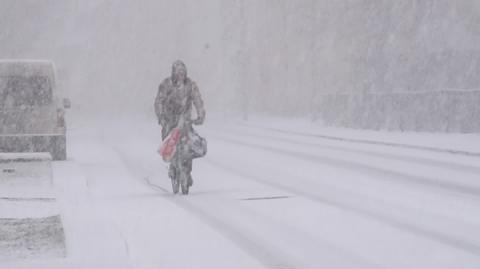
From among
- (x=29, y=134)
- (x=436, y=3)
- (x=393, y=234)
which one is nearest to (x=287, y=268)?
(x=393, y=234)

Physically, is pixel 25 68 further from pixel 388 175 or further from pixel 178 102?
pixel 388 175

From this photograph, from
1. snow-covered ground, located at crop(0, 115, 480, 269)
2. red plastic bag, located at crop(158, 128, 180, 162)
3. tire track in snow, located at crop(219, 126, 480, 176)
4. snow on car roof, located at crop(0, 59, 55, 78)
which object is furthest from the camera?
snow on car roof, located at crop(0, 59, 55, 78)

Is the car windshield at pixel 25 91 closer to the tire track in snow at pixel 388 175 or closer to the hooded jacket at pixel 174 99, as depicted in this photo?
the hooded jacket at pixel 174 99

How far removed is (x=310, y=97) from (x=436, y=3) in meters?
10.5

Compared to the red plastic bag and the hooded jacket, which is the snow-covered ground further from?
the hooded jacket

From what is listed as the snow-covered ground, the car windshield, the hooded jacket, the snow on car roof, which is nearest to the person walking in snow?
the hooded jacket

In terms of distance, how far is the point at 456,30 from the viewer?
3400 cm

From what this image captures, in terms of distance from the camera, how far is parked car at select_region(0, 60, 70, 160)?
597 inches

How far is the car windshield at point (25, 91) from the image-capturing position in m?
15.4

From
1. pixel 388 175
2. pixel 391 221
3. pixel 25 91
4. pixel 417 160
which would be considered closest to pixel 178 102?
pixel 391 221

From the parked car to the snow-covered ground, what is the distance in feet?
3.37

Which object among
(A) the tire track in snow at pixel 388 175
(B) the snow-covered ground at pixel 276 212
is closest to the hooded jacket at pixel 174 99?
(B) the snow-covered ground at pixel 276 212

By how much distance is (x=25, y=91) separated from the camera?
51.1 feet

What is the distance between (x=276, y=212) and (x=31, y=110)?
25.3ft
